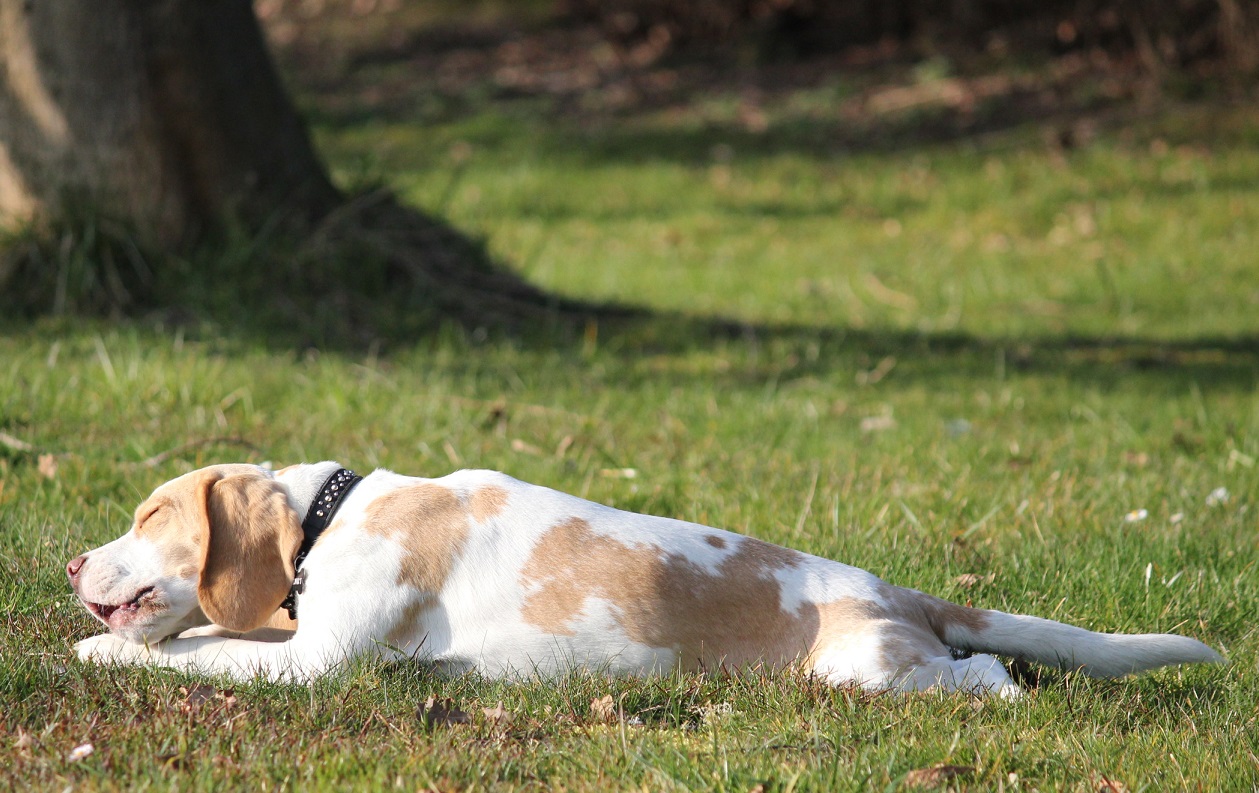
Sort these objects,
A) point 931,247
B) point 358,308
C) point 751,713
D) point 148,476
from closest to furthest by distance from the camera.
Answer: point 751,713 → point 148,476 → point 358,308 → point 931,247

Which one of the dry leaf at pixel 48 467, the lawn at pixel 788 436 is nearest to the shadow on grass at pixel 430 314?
the lawn at pixel 788 436

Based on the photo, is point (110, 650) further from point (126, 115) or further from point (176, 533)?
point (126, 115)

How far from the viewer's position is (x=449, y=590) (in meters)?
3.12

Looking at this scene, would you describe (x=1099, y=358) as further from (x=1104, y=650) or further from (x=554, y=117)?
(x=554, y=117)

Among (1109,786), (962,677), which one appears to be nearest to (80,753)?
(962,677)

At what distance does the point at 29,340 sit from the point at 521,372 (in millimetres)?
2266

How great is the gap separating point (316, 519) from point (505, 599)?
51 centimetres

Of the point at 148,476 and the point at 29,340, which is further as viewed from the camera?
the point at 29,340

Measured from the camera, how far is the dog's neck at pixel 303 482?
3229mm

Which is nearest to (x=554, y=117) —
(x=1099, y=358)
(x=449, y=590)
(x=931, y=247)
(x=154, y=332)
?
A: (x=931, y=247)

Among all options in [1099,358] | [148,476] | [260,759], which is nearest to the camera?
[260,759]

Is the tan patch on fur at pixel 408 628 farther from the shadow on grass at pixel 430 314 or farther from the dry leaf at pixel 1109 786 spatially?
the shadow on grass at pixel 430 314

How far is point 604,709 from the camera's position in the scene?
9.78 feet

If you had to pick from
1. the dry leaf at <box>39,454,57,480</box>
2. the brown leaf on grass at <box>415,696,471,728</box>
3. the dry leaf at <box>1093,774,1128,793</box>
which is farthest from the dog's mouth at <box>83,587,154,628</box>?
the dry leaf at <box>1093,774,1128,793</box>
